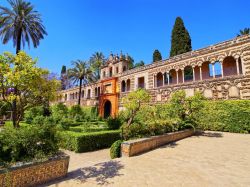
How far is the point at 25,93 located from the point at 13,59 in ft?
7.10

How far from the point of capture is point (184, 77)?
2352cm

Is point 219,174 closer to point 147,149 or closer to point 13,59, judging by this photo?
point 147,149

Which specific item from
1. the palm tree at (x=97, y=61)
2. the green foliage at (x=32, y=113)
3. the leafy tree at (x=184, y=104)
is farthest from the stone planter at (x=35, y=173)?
the palm tree at (x=97, y=61)

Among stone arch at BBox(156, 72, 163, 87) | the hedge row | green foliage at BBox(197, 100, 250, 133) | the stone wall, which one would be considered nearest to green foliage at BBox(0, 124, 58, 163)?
the stone wall

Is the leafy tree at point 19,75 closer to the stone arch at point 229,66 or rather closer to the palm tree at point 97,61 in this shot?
the stone arch at point 229,66

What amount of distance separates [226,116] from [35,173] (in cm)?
1691

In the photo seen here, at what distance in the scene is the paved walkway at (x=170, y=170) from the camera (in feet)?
18.6

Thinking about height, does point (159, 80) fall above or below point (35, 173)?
above

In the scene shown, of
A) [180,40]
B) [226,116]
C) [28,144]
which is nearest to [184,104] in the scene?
[226,116]

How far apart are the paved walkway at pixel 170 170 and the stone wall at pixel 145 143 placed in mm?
412

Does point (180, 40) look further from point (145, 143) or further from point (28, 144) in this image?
point (28, 144)

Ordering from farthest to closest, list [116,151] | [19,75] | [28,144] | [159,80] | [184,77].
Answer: [159,80] < [184,77] < [116,151] < [19,75] < [28,144]

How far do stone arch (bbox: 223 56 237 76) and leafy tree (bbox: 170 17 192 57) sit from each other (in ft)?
37.1

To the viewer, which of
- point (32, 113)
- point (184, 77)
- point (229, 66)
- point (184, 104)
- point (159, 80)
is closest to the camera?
point (184, 104)
